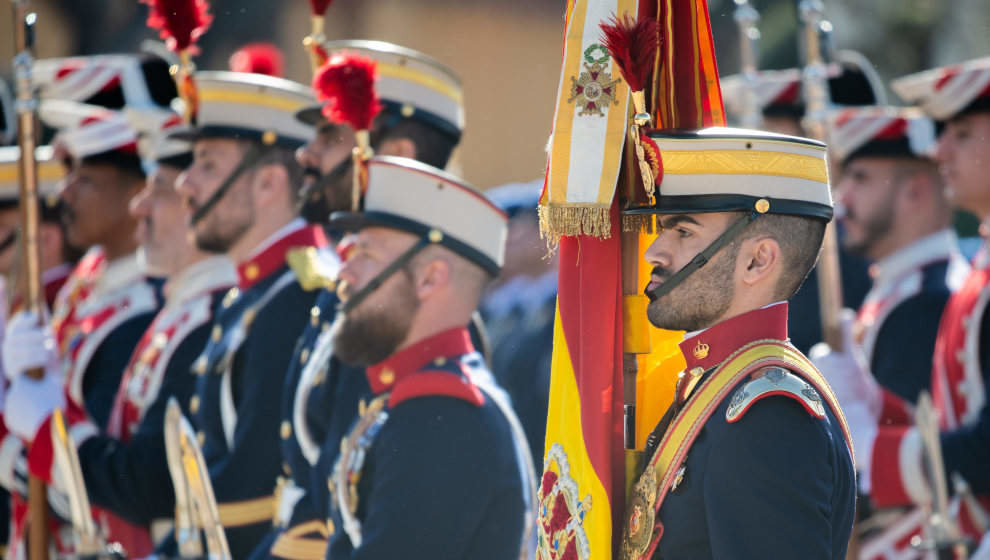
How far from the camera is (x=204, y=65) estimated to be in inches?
583

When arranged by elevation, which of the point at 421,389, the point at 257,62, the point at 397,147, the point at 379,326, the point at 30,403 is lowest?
the point at 30,403

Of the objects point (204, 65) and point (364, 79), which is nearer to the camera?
point (364, 79)

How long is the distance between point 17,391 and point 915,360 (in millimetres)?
4046

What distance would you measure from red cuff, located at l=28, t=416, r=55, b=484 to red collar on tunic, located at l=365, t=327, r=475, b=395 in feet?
6.38

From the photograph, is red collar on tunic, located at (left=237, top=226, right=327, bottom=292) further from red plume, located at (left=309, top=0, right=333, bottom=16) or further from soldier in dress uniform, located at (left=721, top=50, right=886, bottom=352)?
soldier in dress uniform, located at (left=721, top=50, right=886, bottom=352)

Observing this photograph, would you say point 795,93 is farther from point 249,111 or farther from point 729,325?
point 729,325

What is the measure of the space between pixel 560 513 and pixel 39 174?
20.7 feet

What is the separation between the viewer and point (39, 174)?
347 inches

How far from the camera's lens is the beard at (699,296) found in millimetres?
3270

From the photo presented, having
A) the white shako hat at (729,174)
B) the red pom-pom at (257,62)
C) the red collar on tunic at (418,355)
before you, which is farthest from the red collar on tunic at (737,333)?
the red pom-pom at (257,62)

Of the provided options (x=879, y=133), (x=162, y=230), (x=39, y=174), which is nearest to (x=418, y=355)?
(x=162, y=230)

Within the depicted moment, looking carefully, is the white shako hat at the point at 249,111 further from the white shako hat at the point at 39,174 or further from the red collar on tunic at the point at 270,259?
the white shako hat at the point at 39,174

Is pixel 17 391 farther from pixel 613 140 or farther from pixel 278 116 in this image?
pixel 613 140

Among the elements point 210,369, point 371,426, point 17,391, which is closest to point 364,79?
point 371,426
